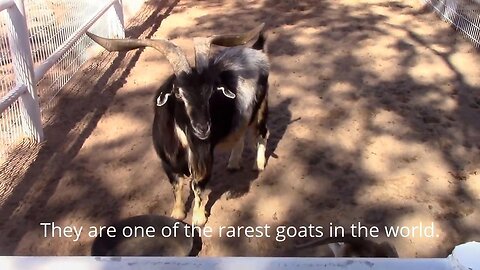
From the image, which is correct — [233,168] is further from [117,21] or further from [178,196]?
[117,21]

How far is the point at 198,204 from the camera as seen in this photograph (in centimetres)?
383

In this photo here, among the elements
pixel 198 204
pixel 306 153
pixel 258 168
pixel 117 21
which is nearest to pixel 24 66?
pixel 198 204

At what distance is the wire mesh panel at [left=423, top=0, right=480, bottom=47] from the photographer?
7.63m

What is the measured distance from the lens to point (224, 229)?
3.78 meters

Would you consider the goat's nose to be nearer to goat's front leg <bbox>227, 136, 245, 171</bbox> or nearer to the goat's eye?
the goat's eye

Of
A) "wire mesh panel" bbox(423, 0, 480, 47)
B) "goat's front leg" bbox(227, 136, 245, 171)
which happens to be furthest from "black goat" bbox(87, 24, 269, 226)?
"wire mesh panel" bbox(423, 0, 480, 47)

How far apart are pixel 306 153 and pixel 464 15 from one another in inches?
188

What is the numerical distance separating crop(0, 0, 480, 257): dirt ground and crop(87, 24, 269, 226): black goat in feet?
1.28

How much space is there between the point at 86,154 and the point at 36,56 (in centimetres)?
110

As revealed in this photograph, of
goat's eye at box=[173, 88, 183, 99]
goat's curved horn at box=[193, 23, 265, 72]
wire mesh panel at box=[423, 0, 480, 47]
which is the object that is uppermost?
goat's curved horn at box=[193, 23, 265, 72]

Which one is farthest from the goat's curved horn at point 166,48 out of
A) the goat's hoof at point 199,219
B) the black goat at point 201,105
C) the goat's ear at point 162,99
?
the goat's hoof at point 199,219

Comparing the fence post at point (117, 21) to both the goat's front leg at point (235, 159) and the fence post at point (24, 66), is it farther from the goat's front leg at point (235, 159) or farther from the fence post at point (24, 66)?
the goat's front leg at point (235, 159)

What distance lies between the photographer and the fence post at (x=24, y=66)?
4512mm

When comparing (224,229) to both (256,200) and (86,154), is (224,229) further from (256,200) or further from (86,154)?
(86,154)
